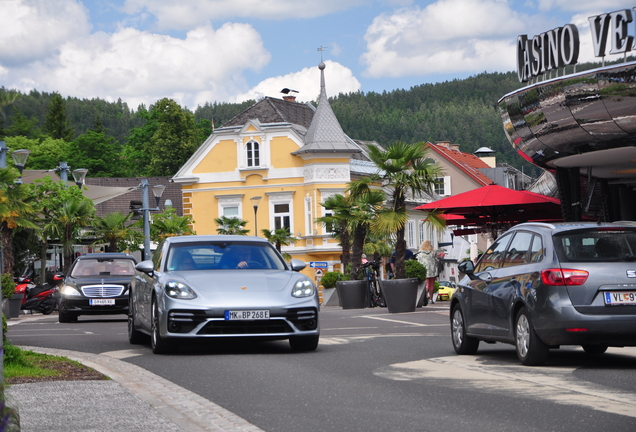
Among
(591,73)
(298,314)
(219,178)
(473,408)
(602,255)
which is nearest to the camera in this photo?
(473,408)

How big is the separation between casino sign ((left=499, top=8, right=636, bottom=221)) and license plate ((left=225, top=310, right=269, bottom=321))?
7.26 meters

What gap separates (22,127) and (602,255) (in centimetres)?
750

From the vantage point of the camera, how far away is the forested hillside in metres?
87.6

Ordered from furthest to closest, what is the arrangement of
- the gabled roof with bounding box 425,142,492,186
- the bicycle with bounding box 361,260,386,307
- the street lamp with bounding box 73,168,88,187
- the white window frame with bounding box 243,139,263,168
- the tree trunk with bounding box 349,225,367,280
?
the gabled roof with bounding box 425,142,492,186 → the white window frame with bounding box 243,139,263,168 → the street lamp with bounding box 73,168,88,187 → the tree trunk with bounding box 349,225,367,280 → the bicycle with bounding box 361,260,386,307

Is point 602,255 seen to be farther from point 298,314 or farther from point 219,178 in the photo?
point 219,178

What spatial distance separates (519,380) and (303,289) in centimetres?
376

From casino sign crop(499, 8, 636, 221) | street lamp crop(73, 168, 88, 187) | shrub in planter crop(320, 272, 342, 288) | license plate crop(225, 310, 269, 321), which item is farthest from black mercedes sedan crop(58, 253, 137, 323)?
shrub in planter crop(320, 272, 342, 288)

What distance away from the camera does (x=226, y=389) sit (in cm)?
856

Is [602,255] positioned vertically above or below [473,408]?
above

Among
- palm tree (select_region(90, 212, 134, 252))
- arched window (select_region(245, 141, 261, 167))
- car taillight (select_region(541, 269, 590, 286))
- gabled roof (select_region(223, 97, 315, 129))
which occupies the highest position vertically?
gabled roof (select_region(223, 97, 315, 129))

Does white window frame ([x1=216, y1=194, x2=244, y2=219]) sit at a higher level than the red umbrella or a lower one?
higher

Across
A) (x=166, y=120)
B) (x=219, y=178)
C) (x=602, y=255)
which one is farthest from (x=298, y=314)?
(x=166, y=120)

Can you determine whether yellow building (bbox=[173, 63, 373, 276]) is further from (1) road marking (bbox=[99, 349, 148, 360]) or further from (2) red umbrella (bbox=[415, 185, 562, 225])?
(1) road marking (bbox=[99, 349, 148, 360])

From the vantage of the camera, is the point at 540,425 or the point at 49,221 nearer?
the point at 540,425
